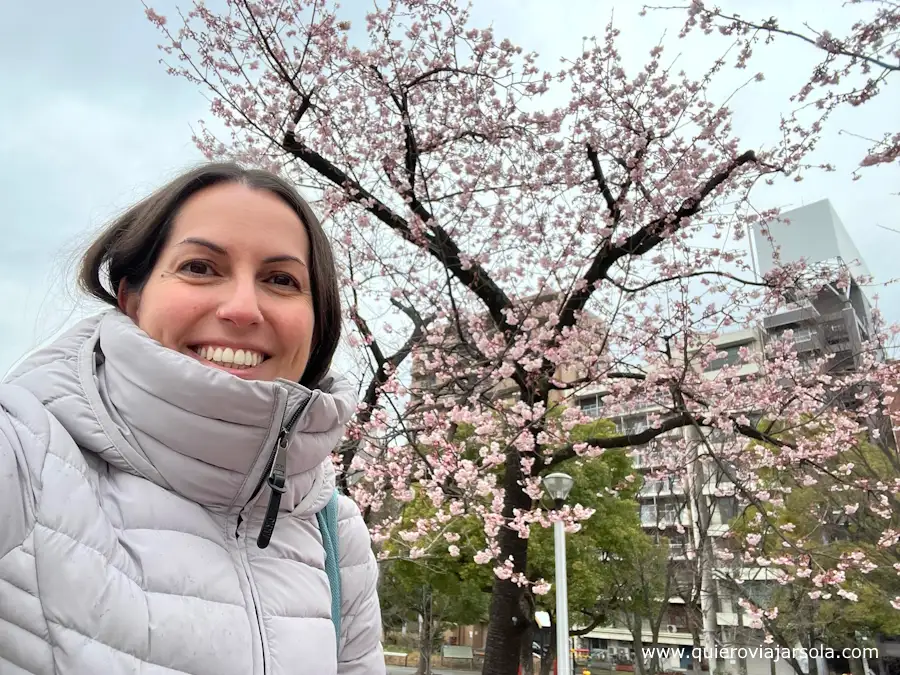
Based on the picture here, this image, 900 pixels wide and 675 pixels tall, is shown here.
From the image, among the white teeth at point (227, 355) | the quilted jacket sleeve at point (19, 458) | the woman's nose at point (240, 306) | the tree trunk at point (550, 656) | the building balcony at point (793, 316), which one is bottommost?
the tree trunk at point (550, 656)

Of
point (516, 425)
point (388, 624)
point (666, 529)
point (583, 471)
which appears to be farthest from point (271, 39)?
point (388, 624)

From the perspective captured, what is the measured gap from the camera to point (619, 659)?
34156 millimetres

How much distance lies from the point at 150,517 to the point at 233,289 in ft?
1.43

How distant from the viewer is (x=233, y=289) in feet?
3.61

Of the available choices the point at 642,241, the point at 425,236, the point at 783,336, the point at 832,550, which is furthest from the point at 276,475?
the point at 832,550

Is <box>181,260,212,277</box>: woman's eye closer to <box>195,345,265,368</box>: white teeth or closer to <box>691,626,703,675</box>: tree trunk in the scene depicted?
<box>195,345,265,368</box>: white teeth

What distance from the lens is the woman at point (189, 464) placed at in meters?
0.73

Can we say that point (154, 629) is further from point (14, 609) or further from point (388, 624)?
point (388, 624)

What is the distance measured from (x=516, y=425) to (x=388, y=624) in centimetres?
2332

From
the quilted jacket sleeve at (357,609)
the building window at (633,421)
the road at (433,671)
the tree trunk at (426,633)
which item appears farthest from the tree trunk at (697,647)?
the quilted jacket sleeve at (357,609)

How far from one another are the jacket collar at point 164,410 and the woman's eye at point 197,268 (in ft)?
0.56

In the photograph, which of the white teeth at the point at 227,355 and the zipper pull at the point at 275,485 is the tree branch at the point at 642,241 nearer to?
the white teeth at the point at 227,355

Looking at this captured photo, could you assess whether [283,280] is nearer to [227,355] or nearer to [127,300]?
[227,355]

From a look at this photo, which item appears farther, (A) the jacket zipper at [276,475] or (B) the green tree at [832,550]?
(B) the green tree at [832,550]
